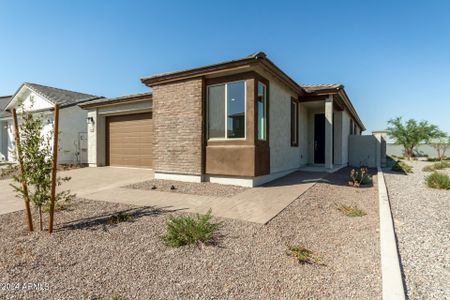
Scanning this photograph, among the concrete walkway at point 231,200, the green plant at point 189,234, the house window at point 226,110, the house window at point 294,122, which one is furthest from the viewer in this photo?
the house window at point 294,122

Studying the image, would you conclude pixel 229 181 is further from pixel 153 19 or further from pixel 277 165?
pixel 153 19

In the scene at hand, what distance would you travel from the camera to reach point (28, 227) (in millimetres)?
4531

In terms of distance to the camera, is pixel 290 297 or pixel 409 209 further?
pixel 409 209

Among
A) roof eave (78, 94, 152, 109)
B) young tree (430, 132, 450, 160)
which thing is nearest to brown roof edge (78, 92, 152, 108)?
roof eave (78, 94, 152, 109)

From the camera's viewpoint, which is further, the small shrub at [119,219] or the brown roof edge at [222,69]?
the brown roof edge at [222,69]

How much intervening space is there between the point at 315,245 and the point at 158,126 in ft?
25.0

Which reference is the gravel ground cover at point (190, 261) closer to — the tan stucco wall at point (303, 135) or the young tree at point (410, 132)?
the tan stucco wall at point (303, 135)

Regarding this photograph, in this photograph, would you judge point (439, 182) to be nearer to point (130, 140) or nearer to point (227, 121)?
point (227, 121)

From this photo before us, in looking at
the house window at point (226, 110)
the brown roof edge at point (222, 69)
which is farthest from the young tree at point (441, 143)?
the house window at point (226, 110)

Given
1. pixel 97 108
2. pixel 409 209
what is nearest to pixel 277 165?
pixel 409 209

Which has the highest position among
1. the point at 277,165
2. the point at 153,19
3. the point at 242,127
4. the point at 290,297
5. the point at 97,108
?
the point at 153,19

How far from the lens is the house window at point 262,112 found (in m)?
8.36

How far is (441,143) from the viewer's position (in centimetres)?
2895

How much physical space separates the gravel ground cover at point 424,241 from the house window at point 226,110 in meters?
4.89
